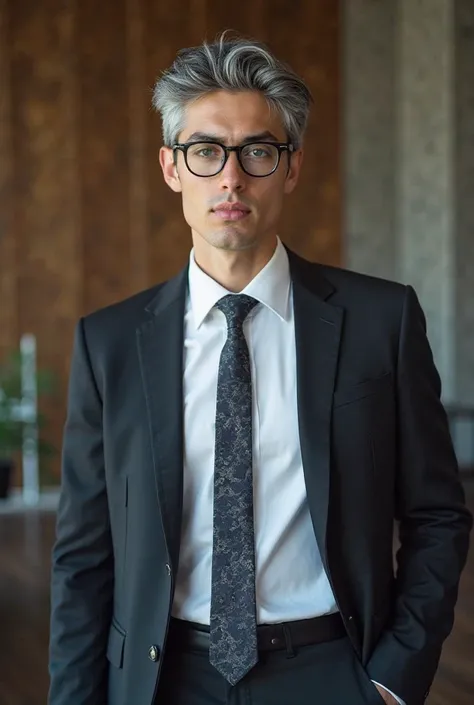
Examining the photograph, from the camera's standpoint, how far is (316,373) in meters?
1.72

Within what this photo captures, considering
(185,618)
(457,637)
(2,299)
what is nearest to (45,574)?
(457,637)

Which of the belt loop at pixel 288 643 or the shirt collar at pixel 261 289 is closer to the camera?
the belt loop at pixel 288 643

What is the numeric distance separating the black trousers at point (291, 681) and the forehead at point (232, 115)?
0.85 meters

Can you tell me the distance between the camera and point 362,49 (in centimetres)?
897

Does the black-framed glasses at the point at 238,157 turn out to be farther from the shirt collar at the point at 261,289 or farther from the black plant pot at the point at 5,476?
the black plant pot at the point at 5,476

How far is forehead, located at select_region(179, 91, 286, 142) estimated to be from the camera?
1691mm

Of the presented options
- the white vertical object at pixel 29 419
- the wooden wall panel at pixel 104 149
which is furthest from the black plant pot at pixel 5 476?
the wooden wall panel at pixel 104 149

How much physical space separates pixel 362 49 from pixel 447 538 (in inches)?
308

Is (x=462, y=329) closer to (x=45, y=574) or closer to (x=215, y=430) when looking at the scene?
(x=45, y=574)

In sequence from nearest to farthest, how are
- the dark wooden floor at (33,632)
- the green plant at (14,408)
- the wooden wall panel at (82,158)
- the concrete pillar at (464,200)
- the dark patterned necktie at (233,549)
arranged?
1. the dark patterned necktie at (233,549)
2. the dark wooden floor at (33,632)
3. the green plant at (14,408)
4. the wooden wall panel at (82,158)
5. the concrete pillar at (464,200)

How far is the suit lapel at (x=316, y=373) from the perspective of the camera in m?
1.63

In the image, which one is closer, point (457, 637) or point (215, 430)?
point (215, 430)

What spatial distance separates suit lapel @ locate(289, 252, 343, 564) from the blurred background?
5985mm

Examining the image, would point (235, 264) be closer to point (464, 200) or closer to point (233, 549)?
point (233, 549)
